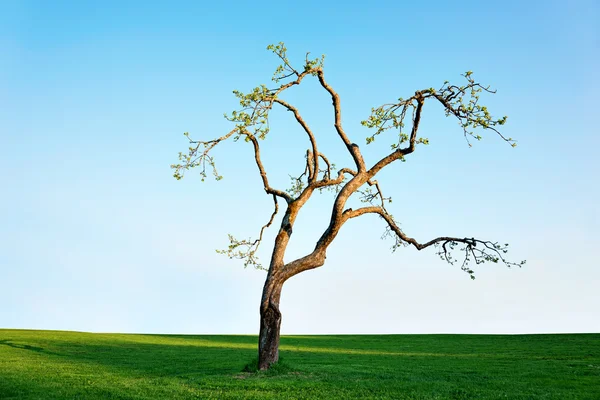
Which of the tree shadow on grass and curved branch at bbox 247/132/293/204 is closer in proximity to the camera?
curved branch at bbox 247/132/293/204

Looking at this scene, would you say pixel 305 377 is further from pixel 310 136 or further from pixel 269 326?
pixel 310 136

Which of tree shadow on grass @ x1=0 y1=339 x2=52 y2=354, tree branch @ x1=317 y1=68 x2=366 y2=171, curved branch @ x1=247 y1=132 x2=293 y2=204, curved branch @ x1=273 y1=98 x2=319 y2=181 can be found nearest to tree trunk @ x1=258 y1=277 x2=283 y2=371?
curved branch @ x1=247 y1=132 x2=293 y2=204

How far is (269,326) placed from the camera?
961 inches

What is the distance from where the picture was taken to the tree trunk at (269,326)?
24.2 metres

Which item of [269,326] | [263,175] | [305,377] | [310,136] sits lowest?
[305,377]

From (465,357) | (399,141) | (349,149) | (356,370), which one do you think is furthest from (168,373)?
(465,357)

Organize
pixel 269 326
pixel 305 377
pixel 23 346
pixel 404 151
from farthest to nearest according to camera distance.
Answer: pixel 23 346 < pixel 404 151 < pixel 269 326 < pixel 305 377

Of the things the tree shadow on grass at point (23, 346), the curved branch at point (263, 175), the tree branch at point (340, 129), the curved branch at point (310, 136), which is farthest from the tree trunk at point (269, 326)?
the tree shadow on grass at point (23, 346)

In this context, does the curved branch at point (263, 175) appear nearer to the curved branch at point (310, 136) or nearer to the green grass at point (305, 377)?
the curved branch at point (310, 136)

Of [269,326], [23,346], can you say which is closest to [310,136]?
[269,326]

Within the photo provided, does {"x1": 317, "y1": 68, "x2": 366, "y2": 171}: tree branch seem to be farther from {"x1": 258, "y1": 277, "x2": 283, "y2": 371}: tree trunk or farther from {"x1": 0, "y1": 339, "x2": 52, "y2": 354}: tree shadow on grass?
{"x1": 0, "y1": 339, "x2": 52, "y2": 354}: tree shadow on grass

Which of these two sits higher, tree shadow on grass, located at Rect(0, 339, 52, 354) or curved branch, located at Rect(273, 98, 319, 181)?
curved branch, located at Rect(273, 98, 319, 181)

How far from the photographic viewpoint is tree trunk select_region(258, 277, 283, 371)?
2422 cm

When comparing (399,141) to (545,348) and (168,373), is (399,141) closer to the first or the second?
(168,373)
